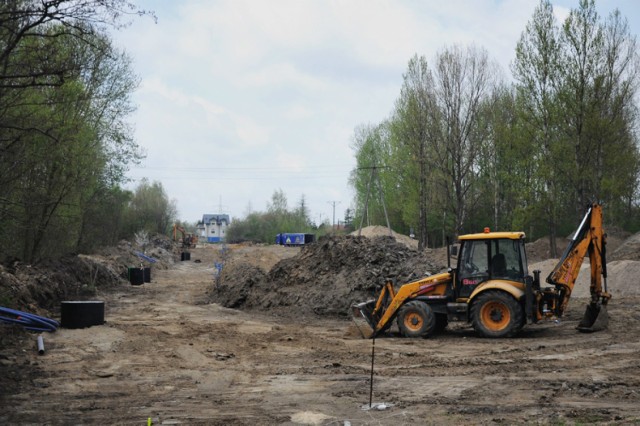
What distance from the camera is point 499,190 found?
1703 inches

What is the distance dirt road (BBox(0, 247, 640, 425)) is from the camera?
718 centimetres

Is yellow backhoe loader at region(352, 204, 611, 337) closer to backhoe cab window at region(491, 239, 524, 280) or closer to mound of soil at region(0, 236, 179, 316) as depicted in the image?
backhoe cab window at region(491, 239, 524, 280)

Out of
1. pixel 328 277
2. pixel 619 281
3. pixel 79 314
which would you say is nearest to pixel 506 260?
pixel 328 277

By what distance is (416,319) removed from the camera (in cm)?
1375

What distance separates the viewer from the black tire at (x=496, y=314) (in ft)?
42.0

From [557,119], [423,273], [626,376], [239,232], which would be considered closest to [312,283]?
[423,273]

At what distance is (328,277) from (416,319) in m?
6.58

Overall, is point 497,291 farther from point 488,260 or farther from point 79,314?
point 79,314

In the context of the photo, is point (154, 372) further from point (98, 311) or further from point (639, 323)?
point (639, 323)

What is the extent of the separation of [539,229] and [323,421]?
42196 millimetres

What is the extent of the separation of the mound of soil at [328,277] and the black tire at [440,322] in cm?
400

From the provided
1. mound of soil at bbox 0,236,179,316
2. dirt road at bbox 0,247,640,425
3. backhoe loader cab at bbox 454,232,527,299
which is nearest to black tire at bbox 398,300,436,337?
dirt road at bbox 0,247,640,425

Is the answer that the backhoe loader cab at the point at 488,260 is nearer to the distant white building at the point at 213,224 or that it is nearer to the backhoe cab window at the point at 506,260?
the backhoe cab window at the point at 506,260

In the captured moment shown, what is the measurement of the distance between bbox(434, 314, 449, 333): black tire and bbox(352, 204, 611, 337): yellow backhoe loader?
13 cm
